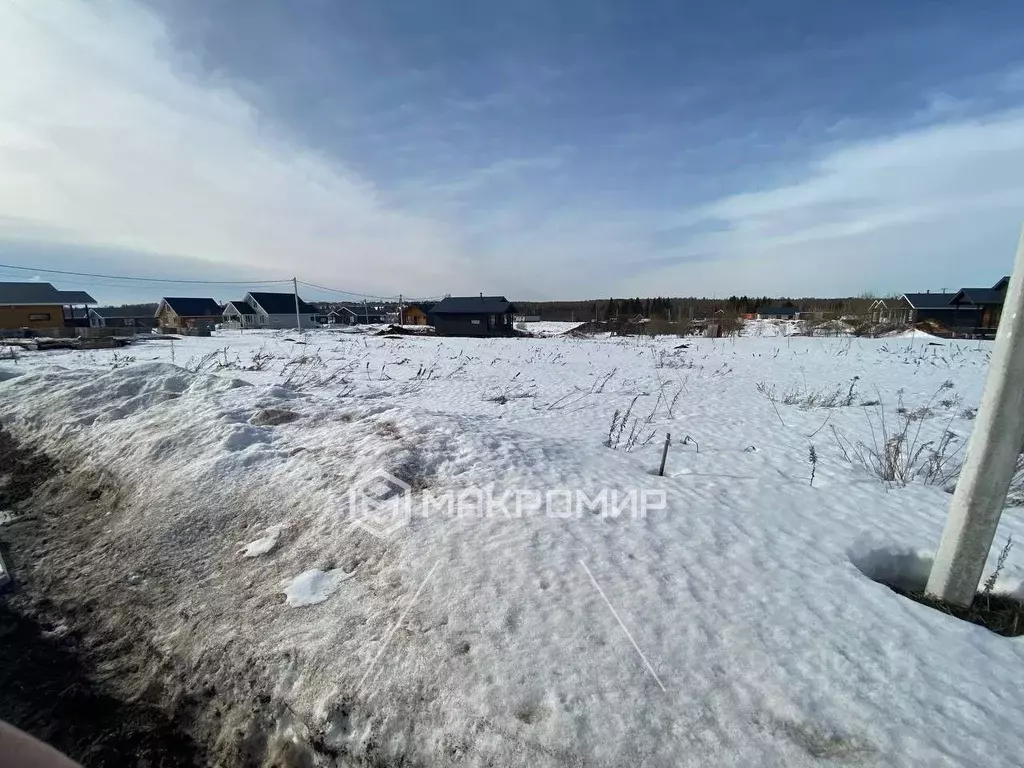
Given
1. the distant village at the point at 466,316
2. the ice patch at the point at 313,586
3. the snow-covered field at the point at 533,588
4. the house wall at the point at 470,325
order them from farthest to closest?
1. the house wall at the point at 470,325
2. the distant village at the point at 466,316
3. the ice patch at the point at 313,586
4. the snow-covered field at the point at 533,588

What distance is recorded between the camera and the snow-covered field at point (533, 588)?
2012 mm

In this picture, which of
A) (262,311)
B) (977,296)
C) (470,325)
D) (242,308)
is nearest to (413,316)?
(262,311)

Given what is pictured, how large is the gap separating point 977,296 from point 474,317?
5021 cm

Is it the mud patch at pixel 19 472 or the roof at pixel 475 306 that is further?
the roof at pixel 475 306

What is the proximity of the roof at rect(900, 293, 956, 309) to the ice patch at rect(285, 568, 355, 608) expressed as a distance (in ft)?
211

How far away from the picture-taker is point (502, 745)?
6.38 feet

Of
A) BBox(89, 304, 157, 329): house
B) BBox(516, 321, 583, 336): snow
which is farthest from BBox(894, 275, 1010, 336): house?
BBox(89, 304, 157, 329): house

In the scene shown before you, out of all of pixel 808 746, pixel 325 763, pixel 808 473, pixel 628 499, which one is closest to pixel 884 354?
pixel 808 473

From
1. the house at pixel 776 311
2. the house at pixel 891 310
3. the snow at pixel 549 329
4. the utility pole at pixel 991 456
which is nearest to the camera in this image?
the utility pole at pixel 991 456

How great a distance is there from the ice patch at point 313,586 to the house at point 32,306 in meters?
52.7

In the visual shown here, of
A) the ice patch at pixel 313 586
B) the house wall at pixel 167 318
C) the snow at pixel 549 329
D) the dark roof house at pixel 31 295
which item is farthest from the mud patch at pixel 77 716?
the house wall at pixel 167 318

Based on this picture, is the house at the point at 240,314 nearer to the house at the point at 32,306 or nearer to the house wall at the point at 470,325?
the house at the point at 32,306

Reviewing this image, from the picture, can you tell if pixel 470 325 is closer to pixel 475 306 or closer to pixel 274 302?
pixel 475 306

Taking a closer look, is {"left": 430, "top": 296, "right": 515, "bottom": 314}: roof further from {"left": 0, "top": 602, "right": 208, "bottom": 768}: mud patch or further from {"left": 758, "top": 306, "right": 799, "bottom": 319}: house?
{"left": 758, "top": 306, "right": 799, "bottom": 319}: house
